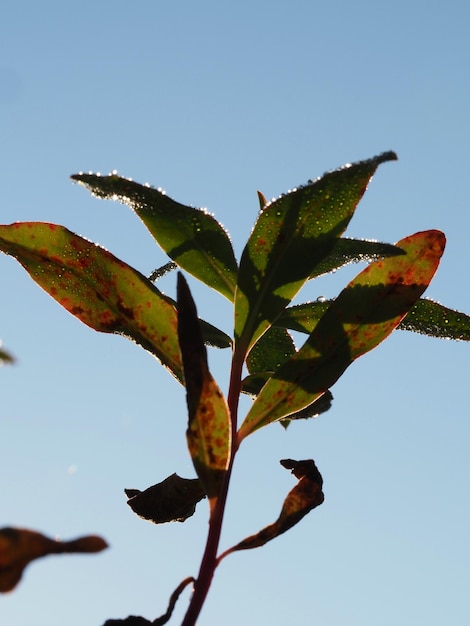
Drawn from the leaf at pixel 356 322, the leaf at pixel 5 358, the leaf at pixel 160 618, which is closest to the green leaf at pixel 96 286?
→ the leaf at pixel 356 322

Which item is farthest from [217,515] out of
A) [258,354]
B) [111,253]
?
[258,354]

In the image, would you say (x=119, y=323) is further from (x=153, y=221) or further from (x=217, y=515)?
(x=217, y=515)

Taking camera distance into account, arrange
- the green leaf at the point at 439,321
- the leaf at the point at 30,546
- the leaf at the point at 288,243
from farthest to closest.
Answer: the green leaf at the point at 439,321
the leaf at the point at 288,243
the leaf at the point at 30,546

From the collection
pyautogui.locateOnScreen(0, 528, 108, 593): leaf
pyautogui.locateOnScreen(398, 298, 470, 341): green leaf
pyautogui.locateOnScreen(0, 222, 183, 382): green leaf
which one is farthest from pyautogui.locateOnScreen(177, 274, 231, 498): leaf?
pyautogui.locateOnScreen(398, 298, 470, 341): green leaf

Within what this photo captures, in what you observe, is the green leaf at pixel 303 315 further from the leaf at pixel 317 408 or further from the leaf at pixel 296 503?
the leaf at pixel 296 503

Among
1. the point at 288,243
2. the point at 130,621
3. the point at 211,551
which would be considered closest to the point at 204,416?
the point at 211,551

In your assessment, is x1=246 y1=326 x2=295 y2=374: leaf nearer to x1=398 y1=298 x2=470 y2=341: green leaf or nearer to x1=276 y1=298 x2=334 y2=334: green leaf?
x1=276 y1=298 x2=334 y2=334: green leaf

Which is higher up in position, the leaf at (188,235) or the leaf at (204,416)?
the leaf at (188,235)
